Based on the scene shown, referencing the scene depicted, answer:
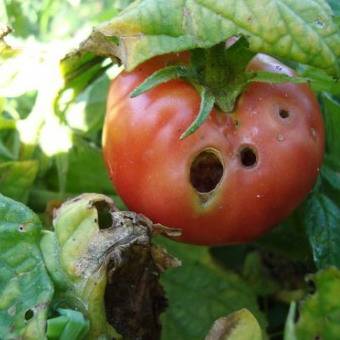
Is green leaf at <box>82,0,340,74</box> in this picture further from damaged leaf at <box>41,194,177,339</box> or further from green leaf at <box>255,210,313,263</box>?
green leaf at <box>255,210,313,263</box>

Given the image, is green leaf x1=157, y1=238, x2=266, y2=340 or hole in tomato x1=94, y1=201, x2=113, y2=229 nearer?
hole in tomato x1=94, y1=201, x2=113, y2=229

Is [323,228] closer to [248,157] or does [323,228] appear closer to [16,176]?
[248,157]

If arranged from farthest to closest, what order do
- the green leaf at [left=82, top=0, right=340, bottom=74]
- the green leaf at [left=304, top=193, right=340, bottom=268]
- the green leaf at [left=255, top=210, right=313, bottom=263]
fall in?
the green leaf at [left=255, top=210, right=313, bottom=263] → the green leaf at [left=304, top=193, right=340, bottom=268] → the green leaf at [left=82, top=0, right=340, bottom=74]

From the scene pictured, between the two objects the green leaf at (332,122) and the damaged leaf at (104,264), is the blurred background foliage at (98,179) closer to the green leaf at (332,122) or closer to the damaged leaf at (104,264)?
the green leaf at (332,122)

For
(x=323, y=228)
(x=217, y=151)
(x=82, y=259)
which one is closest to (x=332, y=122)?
(x=323, y=228)

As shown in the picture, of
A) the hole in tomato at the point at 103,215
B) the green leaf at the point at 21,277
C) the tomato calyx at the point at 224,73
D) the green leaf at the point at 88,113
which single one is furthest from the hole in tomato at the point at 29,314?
the green leaf at the point at 88,113

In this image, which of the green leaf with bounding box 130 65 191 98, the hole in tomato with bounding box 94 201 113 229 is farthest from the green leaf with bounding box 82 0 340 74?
the hole in tomato with bounding box 94 201 113 229

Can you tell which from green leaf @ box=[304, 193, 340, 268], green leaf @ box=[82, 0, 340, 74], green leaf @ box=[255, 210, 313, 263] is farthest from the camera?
green leaf @ box=[255, 210, 313, 263]

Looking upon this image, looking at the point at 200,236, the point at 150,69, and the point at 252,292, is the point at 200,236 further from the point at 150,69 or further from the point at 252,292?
the point at 252,292
